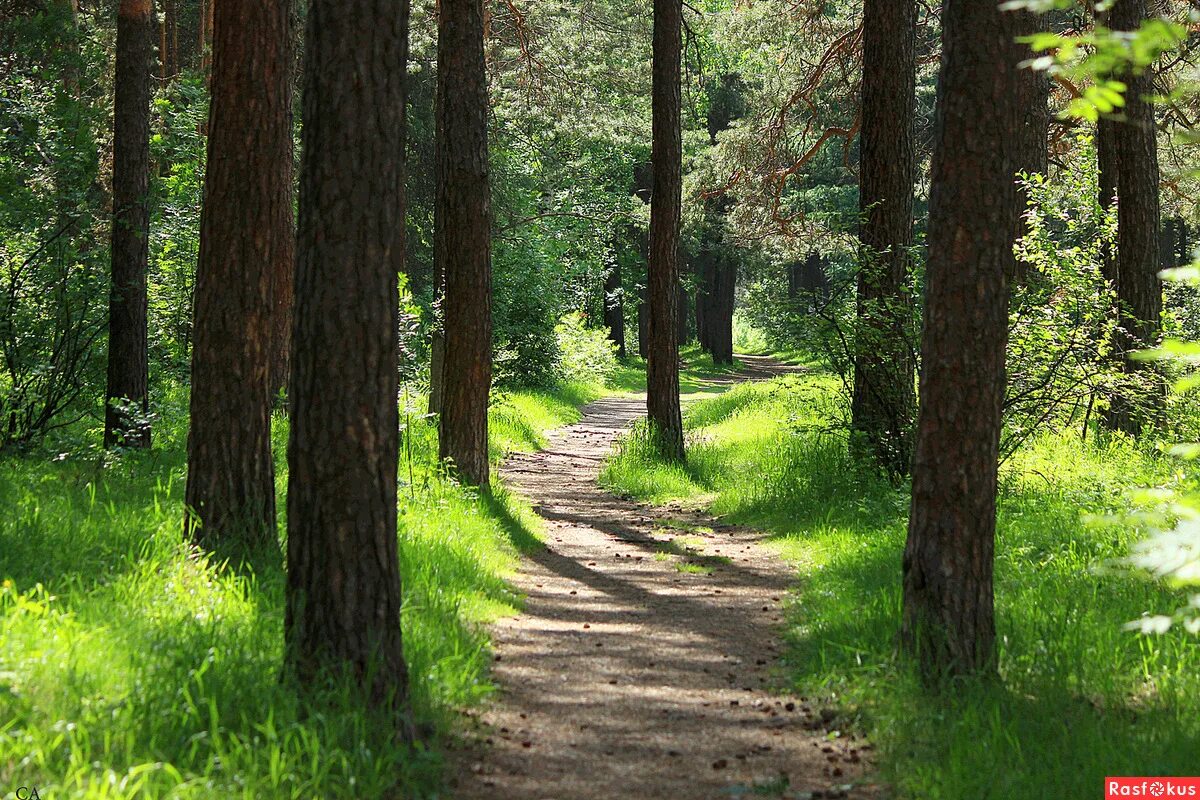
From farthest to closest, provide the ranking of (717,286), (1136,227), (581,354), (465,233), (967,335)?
(717,286)
(581,354)
(1136,227)
(465,233)
(967,335)

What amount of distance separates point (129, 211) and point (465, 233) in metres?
3.19

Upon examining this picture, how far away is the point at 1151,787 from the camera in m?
4.11

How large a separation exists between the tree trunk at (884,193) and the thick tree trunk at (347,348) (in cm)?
653

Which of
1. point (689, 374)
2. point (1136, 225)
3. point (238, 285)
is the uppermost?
point (1136, 225)

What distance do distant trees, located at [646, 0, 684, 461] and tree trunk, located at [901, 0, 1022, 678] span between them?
868 centimetres

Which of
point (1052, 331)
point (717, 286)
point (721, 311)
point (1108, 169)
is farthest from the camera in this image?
point (721, 311)

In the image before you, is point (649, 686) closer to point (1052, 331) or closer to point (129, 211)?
point (1052, 331)

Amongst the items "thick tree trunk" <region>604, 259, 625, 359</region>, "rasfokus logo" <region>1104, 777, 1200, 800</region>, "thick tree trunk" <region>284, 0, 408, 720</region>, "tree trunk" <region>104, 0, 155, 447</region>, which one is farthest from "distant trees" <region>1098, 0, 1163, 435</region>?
"thick tree trunk" <region>604, 259, 625, 359</region>

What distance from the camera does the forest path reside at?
4.66 m

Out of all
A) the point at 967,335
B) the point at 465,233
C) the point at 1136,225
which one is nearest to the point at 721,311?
the point at 1136,225

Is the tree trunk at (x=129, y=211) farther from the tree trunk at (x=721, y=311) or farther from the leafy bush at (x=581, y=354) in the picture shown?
the tree trunk at (x=721, y=311)

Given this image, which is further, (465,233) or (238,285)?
(465,233)

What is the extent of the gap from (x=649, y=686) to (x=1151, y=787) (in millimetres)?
2601

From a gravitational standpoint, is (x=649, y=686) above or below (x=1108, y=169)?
below
